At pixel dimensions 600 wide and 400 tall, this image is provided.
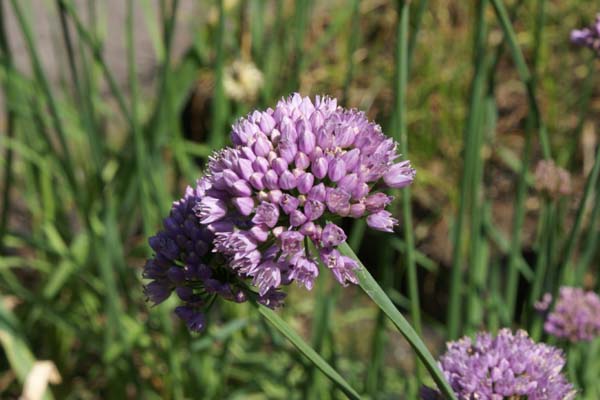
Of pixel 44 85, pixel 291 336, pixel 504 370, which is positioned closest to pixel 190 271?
pixel 291 336

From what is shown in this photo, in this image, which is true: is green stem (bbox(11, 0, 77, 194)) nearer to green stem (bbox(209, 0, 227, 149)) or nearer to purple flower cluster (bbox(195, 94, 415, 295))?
green stem (bbox(209, 0, 227, 149))

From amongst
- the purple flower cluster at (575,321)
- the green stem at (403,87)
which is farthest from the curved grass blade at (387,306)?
the purple flower cluster at (575,321)

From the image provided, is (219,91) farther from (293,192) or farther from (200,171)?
(293,192)

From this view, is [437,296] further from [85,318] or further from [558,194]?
[558,194]

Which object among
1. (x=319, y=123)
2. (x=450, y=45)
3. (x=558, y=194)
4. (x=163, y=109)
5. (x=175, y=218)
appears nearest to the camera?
(x=319, y=123)

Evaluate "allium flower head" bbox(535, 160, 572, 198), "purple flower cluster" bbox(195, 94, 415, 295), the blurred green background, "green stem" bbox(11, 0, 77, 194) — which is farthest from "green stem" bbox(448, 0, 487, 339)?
"green stem" bbox(11, 0, 77, 194)

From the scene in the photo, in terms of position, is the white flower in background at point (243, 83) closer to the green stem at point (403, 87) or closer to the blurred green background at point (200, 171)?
the blurred green background at point (200, 171)

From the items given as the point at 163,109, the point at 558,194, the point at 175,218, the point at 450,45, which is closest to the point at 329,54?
the point at 450,45
